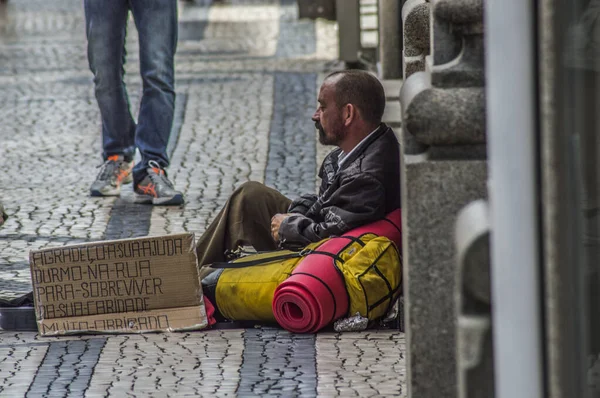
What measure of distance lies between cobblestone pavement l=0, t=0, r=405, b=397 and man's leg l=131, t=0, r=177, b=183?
34 cm

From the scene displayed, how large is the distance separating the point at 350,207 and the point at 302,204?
1.37 ft

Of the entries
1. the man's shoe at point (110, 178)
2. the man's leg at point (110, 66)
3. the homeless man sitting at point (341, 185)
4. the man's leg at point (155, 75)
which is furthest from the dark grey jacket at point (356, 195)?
the man's shoe at point (110, 178)

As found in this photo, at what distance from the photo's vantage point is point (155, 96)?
7180 mm

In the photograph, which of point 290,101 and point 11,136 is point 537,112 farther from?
point 290,101

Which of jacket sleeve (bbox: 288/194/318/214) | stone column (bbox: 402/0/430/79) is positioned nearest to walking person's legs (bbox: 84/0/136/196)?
jacket sleeve (bbox: 288/194/318/214)

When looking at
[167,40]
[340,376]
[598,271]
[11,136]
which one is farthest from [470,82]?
[11,136]

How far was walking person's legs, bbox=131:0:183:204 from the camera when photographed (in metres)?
7.09

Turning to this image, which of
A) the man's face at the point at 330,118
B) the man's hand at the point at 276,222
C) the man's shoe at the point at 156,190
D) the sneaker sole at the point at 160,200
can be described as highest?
the man's face at the point at 330,118

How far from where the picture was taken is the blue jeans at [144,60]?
23.3 feet

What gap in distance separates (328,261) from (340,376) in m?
0.52

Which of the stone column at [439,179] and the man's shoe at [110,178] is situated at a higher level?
the stone column at [439,179]

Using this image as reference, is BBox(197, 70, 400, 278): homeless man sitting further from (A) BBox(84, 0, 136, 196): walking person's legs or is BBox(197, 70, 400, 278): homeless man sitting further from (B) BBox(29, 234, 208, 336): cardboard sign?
(A) BBox(84, 0, 136, 196): walking person's legs

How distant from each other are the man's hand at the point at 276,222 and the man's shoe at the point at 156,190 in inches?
82.2

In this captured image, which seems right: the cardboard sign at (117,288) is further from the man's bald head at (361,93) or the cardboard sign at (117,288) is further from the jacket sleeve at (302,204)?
the man's bald head at (361,93)
